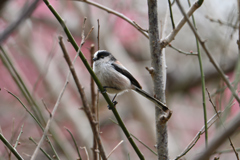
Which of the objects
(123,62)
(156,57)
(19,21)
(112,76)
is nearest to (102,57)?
(112,76)

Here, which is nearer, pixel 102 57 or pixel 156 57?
pixel 156 57

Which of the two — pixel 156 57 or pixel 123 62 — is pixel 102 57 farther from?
pixel 123 62

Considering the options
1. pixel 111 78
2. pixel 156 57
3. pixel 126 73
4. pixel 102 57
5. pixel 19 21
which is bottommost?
pixel 19 21

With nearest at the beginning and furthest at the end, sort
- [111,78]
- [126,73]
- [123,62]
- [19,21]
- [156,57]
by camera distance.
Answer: [19,21], [156,57], [111,78], [126,73], [123,62]

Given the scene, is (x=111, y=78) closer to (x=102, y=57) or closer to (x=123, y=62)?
(x=102, y=57)

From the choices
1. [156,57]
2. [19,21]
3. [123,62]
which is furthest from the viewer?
[123,62]

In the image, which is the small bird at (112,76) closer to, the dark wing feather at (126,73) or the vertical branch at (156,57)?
the dark wing feather at (126,73)

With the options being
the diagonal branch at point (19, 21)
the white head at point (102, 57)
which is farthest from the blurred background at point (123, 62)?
the diagonal branch at point (19, 21)

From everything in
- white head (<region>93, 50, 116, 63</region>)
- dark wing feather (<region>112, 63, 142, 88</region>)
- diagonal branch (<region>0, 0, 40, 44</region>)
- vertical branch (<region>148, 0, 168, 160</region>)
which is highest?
white head (<region>93, 50, 116, 63</region>)

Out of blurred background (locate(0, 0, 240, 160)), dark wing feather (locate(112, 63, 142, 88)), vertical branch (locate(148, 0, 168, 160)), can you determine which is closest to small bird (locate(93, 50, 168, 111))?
dark wing feather (locate(112, 63, 142, 88))

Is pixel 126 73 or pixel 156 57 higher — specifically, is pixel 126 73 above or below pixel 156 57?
above

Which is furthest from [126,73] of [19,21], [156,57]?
[19,21]

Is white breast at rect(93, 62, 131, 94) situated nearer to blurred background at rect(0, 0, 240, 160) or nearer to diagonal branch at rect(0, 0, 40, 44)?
diagonal branch at rect(0, 0, 40, 44)

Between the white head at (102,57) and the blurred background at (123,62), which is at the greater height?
the blurred background at (123,62)
